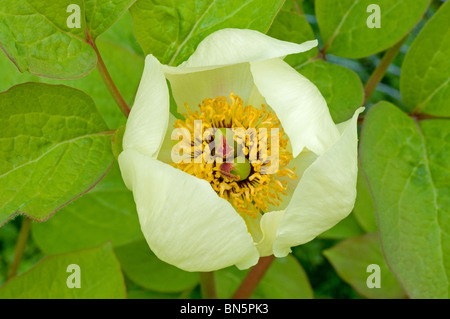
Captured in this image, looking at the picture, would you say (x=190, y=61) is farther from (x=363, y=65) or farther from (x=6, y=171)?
(x=363, y=65)

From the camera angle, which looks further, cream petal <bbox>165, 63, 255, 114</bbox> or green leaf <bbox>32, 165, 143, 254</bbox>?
green leaf <bbox>32, 165, 143, 254</bbox>

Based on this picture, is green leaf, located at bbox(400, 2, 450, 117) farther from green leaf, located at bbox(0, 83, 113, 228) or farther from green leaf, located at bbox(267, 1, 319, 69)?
green leaf, located at bbox(0, 83, 113, 228)

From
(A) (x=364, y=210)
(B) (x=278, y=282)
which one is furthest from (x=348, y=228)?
(B) (x=278, y=282)

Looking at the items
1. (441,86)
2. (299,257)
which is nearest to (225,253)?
(441,86)

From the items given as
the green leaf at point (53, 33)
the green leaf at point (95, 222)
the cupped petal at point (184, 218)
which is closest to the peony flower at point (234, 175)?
the cupped petal at point (184, 218)

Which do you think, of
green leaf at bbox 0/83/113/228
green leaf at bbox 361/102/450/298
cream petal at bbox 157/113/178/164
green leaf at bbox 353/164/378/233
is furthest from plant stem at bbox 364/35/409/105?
green leaf at bbox 0/83/113/228

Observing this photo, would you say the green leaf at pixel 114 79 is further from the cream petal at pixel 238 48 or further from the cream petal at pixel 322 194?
the cream petal at pixel 322 194
